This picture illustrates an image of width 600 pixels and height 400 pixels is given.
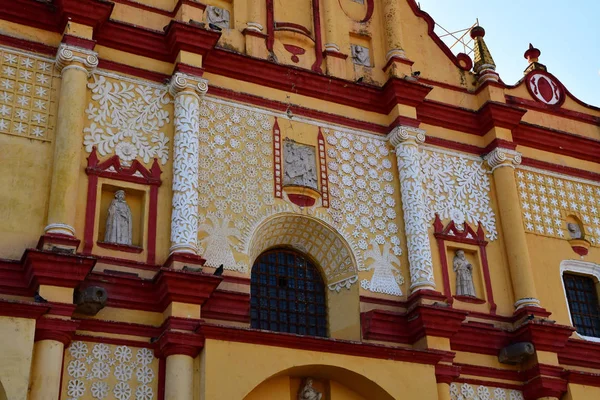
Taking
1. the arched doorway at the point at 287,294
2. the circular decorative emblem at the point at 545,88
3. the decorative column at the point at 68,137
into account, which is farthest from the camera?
the circular decorative emblem at the point at 545,88

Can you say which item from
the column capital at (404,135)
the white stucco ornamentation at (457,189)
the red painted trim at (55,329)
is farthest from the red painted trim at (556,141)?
the red painted trim at (55,329)

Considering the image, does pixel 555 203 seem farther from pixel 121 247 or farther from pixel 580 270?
pixel 121 247

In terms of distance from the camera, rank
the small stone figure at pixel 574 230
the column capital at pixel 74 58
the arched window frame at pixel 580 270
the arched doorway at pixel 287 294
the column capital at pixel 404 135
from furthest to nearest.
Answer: the small stone figure at pixel 574 230 → the arched window frame at pixel 580 270 → the column capital at pixel 404 135 → the arched doorway at pixel 287 294 → the column capital at pixel 74 58

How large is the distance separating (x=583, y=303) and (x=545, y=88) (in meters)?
4.66

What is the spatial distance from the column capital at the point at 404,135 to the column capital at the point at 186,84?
3.57 meters

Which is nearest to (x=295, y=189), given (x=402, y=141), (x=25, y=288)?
(x=402, y=141)

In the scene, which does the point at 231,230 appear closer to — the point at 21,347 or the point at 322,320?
the point at 322,320

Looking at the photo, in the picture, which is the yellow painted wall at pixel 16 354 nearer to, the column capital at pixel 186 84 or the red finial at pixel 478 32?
the column capital at pixel 186 84

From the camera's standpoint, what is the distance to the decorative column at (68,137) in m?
12.4

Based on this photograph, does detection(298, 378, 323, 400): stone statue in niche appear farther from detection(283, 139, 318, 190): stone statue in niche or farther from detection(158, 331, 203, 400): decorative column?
detection(283, 139, 318, 190): stone statue in niche

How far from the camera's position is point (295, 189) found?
1464 cm

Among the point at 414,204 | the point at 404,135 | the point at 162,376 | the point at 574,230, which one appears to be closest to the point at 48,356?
the point at 162,376

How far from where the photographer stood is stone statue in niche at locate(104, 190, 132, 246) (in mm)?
12945

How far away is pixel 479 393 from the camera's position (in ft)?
47.4
